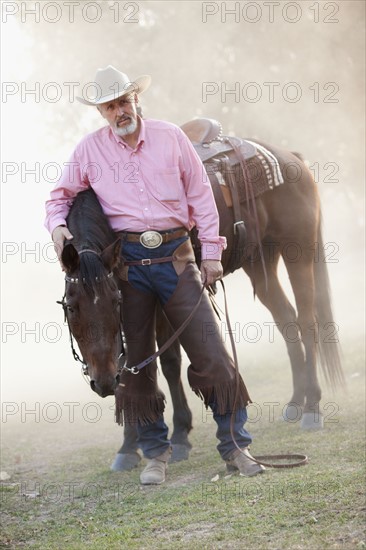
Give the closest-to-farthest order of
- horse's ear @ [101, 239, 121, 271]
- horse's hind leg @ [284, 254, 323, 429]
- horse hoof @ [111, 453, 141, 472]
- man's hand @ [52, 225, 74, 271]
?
horse's ear @ [101, 239, 121, 271] → man's hand @ [52, 225, 74, 271] → horse hoof @ [111, 453, 141, 472] → horse's hind leg @ [284, 254, 323, 429]

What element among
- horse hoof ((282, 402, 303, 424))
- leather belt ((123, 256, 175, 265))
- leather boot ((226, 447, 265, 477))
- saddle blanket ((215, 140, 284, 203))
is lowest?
horse hoof ((282, 402, 303, 424))

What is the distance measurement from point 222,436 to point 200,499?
0.74 m

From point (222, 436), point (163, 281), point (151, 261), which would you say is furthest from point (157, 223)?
point (222, 436)

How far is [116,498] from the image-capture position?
212 inches

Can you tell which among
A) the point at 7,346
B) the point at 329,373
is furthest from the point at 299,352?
the point at 7,346

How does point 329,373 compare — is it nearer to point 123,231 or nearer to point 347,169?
point 123,231

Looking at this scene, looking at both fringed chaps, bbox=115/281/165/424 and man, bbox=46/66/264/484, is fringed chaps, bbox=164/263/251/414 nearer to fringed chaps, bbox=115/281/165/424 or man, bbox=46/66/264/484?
man, bbox=46/66/264/484

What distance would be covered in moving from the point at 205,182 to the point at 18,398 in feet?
22.4

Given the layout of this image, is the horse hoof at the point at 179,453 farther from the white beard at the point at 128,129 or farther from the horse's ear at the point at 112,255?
the white beard at the point at 128,129

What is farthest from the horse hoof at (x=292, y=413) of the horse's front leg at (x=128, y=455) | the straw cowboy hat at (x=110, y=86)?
the straw cowboy hat at (x=110, y=86)

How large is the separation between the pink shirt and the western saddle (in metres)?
1.36

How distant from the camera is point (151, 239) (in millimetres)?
5488

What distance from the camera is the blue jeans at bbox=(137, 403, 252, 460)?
557 centimetres

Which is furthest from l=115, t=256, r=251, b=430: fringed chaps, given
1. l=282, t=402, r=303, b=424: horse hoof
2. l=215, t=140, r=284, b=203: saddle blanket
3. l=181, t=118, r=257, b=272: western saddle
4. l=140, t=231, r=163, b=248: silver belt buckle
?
l=282, t=402, r=303, b=424: horse hoof
